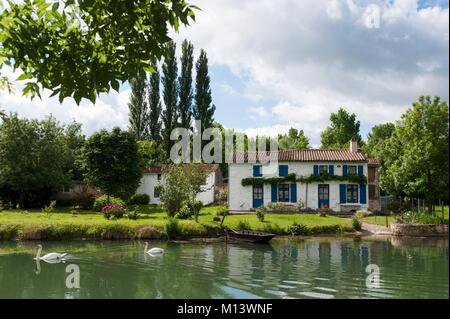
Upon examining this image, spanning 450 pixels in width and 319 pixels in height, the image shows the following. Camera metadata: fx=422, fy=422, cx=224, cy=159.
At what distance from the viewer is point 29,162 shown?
3956 cm

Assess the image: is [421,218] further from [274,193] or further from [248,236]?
[274,193]

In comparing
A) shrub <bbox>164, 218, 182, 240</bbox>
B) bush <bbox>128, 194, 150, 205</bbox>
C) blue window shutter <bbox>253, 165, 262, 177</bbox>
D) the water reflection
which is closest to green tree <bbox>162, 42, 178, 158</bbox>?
bush <bbox>128, 194, 150, 205</bbox>

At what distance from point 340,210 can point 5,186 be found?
31.4m

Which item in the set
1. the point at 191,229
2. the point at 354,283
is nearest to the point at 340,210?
the point at 191,229

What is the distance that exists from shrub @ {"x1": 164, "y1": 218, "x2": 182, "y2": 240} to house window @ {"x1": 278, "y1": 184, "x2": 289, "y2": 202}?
1411 cm

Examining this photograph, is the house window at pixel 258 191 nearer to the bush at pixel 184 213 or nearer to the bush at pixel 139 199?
the bush at pixel 184 213

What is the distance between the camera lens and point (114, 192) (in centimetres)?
3694

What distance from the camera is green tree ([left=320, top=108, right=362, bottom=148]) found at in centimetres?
7269

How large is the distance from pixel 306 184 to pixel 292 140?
3416 cm

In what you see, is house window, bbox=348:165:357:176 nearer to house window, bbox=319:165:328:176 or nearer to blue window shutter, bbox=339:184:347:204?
blue window shutter, bbox=339:184:347:204

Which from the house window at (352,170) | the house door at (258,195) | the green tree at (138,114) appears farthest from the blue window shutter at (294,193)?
the green tree at (138,114)

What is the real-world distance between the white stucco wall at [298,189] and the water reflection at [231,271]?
43.9ft

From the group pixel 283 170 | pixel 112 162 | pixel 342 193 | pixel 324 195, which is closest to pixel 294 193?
pixel 283 170
